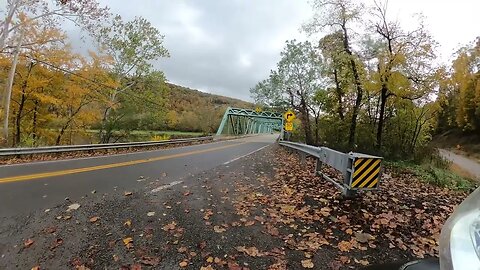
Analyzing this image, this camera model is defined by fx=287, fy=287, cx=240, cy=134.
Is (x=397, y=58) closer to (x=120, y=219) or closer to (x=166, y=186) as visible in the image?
(x=166, y=186)

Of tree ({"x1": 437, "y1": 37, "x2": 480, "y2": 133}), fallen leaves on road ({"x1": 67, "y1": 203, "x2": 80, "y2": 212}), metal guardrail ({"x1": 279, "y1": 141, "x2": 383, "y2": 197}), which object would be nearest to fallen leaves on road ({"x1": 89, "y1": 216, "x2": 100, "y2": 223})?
fallen leaves on road ({"x1": 67, "y1": 203, "x2": 80, "y2": 212})

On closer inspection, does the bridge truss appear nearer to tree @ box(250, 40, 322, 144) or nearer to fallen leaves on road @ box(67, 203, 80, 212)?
tree @ box(250, 40, 322, 144)

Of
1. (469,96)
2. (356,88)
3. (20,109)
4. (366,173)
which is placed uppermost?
(469,96)

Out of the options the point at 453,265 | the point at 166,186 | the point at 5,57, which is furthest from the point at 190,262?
the point at 5,57

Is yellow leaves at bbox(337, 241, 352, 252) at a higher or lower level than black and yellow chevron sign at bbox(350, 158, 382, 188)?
lower

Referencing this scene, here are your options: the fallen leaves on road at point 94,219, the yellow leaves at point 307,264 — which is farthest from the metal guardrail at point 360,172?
the fallen leaves on road at point 94,219

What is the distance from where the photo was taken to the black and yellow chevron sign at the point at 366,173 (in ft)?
18.4

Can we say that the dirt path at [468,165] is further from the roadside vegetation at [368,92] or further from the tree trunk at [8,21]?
the tree trunk at [8,21]

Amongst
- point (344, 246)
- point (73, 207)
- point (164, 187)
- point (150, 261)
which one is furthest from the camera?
point (164, 187)

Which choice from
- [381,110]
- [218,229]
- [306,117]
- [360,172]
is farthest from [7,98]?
[381,110]

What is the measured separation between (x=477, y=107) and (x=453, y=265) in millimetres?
51262

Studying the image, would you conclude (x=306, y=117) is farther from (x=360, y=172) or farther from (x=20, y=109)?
(x=20, y=109)

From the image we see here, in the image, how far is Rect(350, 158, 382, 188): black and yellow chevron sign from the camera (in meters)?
5.62

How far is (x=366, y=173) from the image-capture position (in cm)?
572
